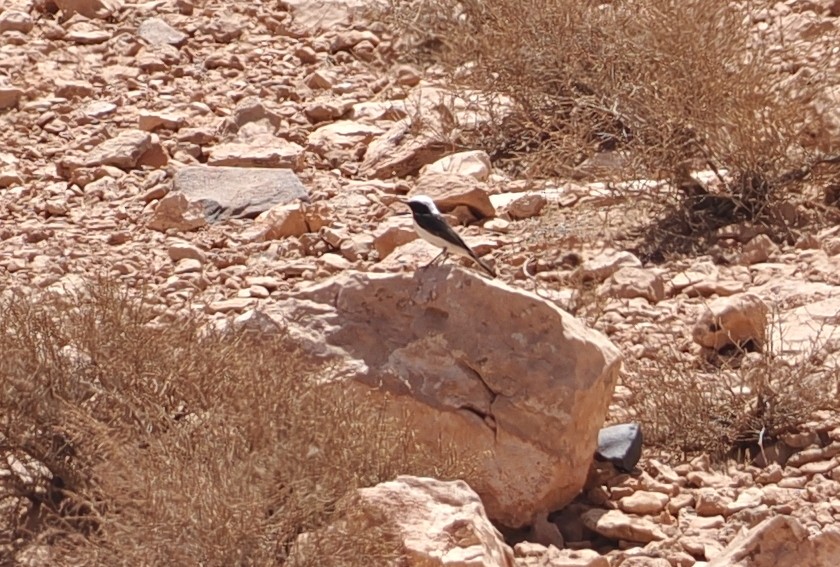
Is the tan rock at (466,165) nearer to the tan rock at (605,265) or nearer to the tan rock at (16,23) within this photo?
the tan rock at (605,265)

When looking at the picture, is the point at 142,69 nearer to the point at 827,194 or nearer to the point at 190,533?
the point at 827,194

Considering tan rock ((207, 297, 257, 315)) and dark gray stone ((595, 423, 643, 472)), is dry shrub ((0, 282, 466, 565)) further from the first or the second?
tan rock ((207, 297, 257, 315))

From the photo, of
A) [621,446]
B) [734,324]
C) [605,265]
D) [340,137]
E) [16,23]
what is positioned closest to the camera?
[621,446]

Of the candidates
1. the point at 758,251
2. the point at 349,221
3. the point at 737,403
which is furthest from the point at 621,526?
the point at 349,221

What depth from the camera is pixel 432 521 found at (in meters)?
4.11

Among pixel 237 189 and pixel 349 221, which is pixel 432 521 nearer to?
pixel 349 221

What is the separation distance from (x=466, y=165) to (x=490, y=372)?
2610mm

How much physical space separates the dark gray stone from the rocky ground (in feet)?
0.19

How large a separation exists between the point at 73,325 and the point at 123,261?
1894 millimetres

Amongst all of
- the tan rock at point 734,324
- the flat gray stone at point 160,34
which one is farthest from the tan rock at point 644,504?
the flat gray stone at point 160,34

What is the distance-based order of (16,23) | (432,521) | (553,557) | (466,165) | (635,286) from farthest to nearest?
1. (16,23)
2. (466,165)
3. (635,286)
4. (553,557)
5. (432,521)

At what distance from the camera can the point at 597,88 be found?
746 cm

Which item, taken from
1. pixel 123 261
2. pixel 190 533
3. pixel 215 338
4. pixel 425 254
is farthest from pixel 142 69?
pixel 190 533

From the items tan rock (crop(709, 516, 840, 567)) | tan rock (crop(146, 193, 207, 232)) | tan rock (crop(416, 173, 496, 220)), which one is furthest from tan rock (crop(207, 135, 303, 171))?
tan rock (crop(709, 516, 840, 567))
